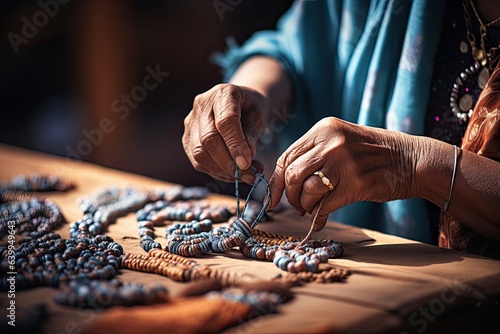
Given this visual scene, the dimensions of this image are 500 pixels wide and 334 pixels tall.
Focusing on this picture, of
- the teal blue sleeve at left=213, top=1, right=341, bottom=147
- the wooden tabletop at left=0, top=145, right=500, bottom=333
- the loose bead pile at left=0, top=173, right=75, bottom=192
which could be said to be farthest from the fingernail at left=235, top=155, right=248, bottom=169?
the loose bead pile at left=0, top=173, right=75, bottom=192

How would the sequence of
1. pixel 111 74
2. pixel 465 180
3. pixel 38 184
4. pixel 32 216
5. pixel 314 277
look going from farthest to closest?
pixel 111 74 < pixel 38 184 < pixel 32 216 < pixel 465 180 < pixel 314 277

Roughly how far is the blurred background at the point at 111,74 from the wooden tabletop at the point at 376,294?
2.98 meters

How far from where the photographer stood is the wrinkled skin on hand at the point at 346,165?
46.7 inches

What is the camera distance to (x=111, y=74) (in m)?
4.50

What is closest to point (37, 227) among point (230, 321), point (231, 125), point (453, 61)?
point (231, 125)

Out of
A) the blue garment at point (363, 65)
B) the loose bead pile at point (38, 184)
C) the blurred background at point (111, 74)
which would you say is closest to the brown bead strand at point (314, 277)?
the blue garment at point (363, 65)

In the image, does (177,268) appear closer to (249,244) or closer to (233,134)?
(249,244)

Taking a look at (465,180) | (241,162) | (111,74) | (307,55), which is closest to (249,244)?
(241,162)

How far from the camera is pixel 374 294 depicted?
3.11 ft

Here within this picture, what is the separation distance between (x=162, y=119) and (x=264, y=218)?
122 inches

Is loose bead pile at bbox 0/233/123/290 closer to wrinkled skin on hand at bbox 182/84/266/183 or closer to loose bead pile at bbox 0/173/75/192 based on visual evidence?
wrinkled skin on hand at bbox 182/84/266/183

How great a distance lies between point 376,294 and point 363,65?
96cm

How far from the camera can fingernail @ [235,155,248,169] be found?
4.35 feet

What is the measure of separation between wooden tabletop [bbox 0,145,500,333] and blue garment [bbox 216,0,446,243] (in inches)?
7.4
